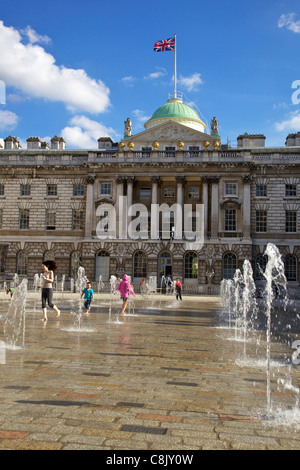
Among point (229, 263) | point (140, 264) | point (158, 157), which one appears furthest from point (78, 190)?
point (229, 263)

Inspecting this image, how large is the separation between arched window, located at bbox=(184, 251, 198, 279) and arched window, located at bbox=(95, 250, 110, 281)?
7.79 metres

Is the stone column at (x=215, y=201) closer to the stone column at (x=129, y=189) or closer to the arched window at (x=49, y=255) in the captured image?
the stone column at (x=129, y=189)

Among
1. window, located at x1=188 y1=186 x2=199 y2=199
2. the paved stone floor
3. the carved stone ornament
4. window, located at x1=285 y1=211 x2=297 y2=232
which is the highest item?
the carved stone ornament

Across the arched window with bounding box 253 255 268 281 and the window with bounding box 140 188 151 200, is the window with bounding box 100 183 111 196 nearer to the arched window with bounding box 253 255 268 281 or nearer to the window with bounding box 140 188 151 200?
the window with bounding box 140 188 151 200

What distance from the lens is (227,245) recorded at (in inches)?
1598

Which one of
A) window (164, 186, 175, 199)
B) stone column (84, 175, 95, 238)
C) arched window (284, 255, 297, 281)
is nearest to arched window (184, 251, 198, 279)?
window (164, 186, 175, 199)

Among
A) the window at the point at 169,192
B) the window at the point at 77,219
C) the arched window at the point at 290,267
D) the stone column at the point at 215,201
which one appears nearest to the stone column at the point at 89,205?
the window at the point at 77,219

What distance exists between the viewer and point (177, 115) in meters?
47.6

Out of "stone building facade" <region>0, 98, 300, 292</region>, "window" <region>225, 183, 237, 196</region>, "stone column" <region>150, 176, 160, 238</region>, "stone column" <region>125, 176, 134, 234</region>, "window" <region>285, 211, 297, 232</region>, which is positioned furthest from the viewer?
"stone column" <region>125, 176, 134, 234</region>

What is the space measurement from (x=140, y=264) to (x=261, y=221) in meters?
12.7

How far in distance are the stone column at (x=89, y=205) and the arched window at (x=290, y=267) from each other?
1957 cm

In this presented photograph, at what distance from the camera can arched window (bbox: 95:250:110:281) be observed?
42.5 m

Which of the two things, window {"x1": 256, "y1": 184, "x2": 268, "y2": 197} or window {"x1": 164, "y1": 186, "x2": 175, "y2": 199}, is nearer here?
window {"x1": 256, "y1": 184, "x2": 268, "y2": 197}

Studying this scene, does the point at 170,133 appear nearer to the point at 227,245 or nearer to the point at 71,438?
the point at 227,245
